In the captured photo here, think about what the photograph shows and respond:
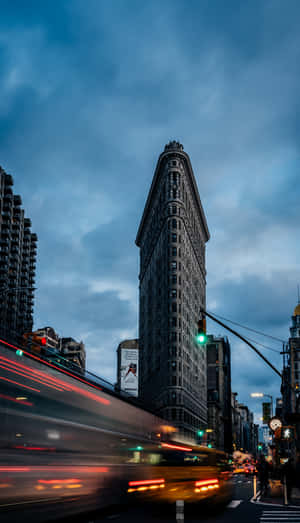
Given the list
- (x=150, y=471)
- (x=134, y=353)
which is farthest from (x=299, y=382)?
(x=150, y=471)

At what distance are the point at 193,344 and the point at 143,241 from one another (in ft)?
147

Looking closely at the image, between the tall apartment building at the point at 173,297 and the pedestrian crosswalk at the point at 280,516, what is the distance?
85.8 meters

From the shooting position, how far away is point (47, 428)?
404 inches

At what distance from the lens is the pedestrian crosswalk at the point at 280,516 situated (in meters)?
18.5

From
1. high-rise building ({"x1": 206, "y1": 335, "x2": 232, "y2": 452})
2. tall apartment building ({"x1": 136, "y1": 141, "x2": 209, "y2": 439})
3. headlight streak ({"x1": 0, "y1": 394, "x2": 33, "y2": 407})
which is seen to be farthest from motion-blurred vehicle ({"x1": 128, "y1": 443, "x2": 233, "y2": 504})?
high-rise building ({"x1": 206, "y1": 335, "x2": 232, "y2": 452})

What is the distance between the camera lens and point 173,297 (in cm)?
11812

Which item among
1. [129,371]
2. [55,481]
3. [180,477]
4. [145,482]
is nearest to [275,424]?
[180,477]

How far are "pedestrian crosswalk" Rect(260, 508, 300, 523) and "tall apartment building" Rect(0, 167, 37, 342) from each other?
313ft

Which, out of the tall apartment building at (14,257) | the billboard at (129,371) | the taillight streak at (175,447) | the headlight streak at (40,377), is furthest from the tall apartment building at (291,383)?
the tall apartment building at (14,257)

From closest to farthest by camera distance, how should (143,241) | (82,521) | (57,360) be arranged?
(57,360)
(82,521)
(143,241)

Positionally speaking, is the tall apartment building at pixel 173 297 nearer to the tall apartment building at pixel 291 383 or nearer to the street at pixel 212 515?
the tall apartment building at pixel 291 383

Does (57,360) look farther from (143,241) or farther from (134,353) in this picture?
(143,241)

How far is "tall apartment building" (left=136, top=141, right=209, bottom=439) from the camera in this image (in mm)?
114188

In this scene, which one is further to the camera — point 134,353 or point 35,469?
point 134,353
